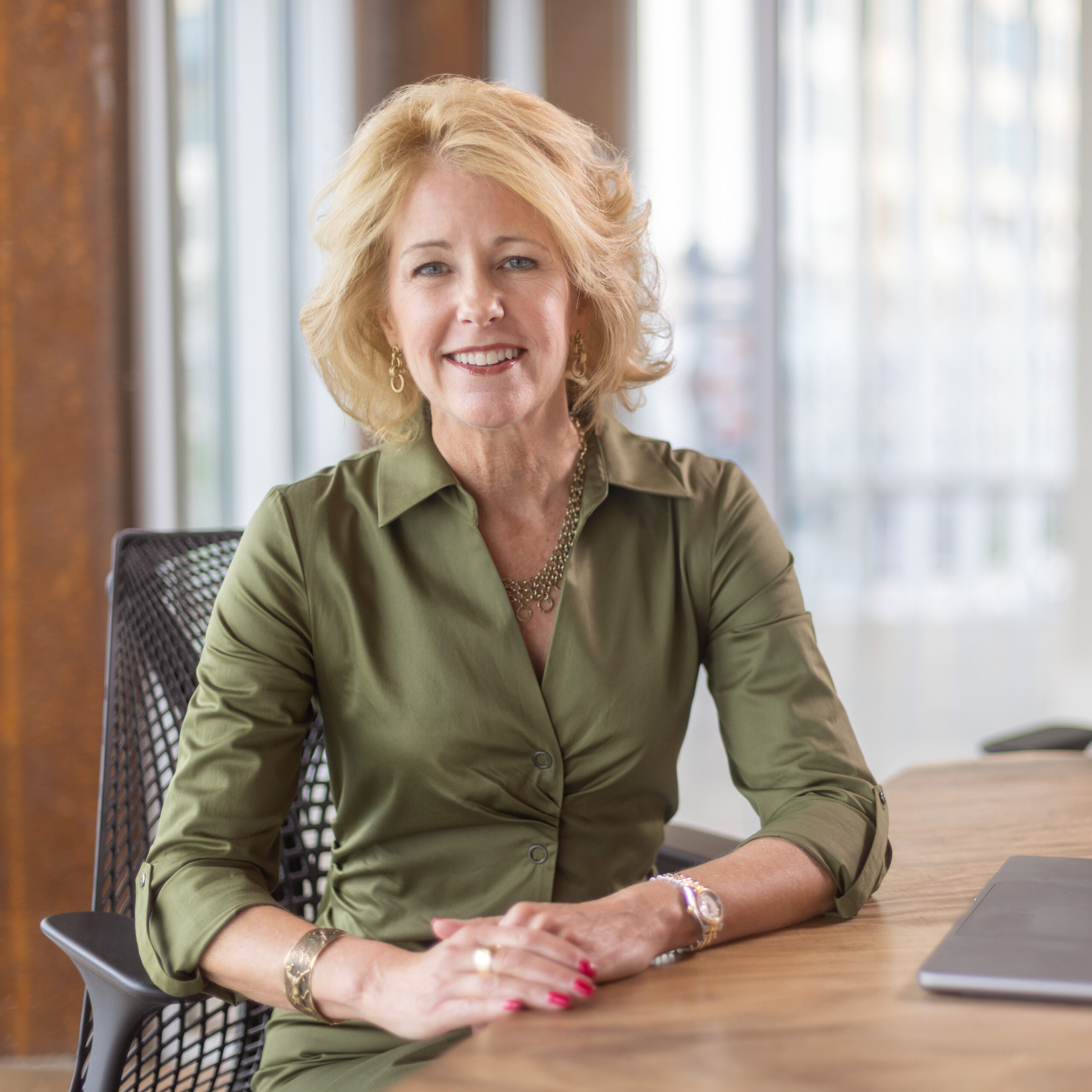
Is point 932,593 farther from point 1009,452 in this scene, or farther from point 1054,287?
point 1054,287

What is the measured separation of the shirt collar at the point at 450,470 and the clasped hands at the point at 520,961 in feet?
1.74

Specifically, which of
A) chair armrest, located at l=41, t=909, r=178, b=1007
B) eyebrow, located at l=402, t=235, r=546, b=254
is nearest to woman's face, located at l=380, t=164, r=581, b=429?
eyebrow, located at l=402, t=235, r=546, b=254

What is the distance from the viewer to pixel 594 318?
1.52 m

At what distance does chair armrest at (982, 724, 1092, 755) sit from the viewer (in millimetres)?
1756

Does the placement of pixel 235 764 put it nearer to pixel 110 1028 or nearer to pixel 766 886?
pixel 110 1028

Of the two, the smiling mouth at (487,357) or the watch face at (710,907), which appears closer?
the watch face at (710,907)

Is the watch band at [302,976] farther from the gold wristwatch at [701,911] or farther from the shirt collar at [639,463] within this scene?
the shirt collar at [639,463]

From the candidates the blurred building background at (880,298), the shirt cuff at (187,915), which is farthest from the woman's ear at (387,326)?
the blurred building background at (880,298)

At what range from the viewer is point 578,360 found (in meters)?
1.54

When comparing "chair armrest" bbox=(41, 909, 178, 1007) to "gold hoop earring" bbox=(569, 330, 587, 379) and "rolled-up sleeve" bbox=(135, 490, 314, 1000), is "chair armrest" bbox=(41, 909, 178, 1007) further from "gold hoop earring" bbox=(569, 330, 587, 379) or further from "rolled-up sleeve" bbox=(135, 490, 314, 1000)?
"gold hoop earring" bbox=(569, 330, 587, 379)

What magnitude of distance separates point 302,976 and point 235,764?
257 millimetres

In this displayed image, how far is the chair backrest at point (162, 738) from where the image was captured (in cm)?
137

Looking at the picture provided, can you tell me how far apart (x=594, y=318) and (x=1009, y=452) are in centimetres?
262

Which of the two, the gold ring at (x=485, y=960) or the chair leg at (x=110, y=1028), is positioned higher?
the gold ring at (x=485, y=960)
